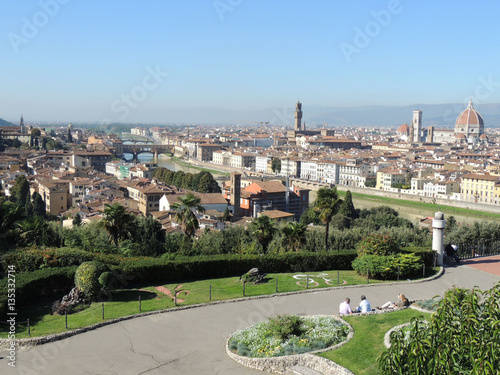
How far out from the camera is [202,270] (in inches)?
464

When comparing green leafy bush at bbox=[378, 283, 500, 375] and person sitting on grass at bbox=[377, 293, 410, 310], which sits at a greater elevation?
green leafy bush at bbox=[378, 283, 500, 375]

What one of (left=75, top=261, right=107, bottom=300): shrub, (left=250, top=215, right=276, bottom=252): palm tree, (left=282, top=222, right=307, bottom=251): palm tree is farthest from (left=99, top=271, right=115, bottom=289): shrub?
(left=250, top=215, right=276, bottom=252): palm tree

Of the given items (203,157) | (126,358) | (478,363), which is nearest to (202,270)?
(126,358)

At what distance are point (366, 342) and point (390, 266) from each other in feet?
15.0

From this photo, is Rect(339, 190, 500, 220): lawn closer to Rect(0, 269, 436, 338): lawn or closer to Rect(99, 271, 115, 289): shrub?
Rect(0, 269, 436, 338): lawn

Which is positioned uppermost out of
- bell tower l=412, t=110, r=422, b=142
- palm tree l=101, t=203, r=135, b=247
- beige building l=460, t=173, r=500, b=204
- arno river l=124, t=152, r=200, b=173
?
bell tower l=412, t=110, r=422, b=142

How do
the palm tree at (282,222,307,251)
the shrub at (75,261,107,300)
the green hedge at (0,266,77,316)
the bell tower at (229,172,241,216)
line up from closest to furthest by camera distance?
the green hedge at (0,266,77,316) → the shrub at (75,261,107,300) → the palm tree at (282,222,307,251) → the bell tower at (229,172,241,216)

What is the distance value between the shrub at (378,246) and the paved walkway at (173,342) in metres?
1.62

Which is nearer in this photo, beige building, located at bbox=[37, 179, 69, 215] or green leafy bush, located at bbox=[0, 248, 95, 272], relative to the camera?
green leafy bush, located at bbox=[0, 248, 95, 272]

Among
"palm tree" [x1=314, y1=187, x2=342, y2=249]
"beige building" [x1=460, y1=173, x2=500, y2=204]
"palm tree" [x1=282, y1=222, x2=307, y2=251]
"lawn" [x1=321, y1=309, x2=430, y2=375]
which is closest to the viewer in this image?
"lawn" [x1=321, y1=309, x2=430, y2=375]

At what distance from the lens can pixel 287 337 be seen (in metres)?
7.54

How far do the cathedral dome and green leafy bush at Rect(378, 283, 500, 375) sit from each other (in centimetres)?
14630

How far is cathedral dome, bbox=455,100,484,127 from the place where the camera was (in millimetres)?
139250

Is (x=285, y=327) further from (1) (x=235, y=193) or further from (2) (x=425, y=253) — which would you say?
(1) (x=235, y=193)
